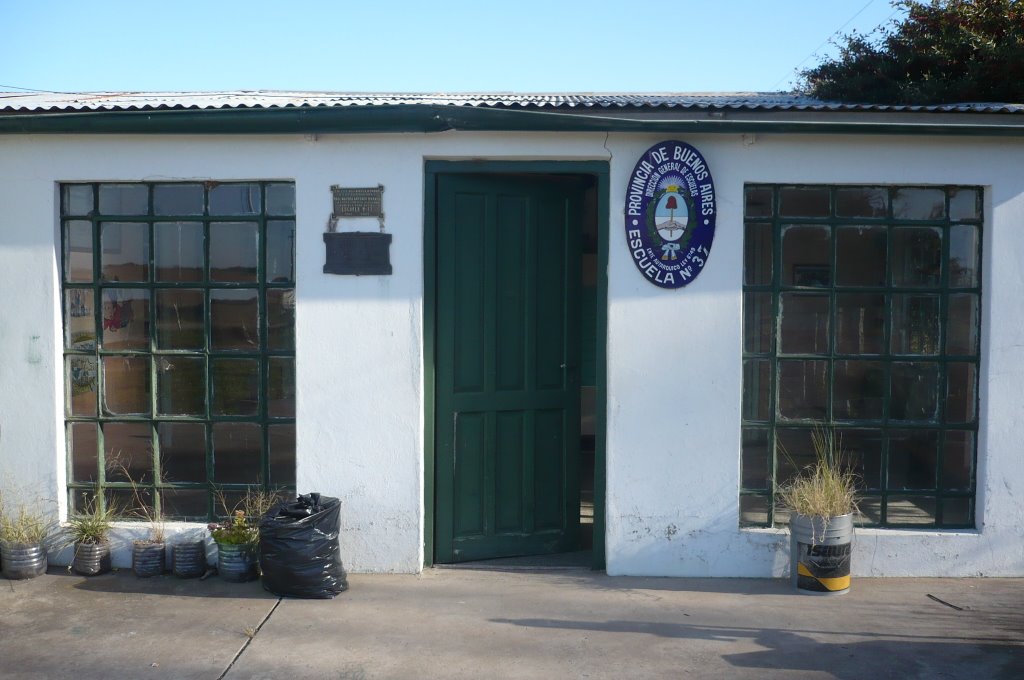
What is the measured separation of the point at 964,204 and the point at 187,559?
547cm

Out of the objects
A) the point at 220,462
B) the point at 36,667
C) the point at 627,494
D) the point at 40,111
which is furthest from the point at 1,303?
the point at 627,494

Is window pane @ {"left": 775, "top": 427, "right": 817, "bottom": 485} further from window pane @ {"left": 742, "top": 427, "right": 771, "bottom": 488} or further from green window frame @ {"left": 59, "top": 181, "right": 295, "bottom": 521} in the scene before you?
green window frame @ {"left": 59, "top": 181, "right": 295, "bottom": 521}

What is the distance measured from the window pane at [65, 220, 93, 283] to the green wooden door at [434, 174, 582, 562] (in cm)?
229

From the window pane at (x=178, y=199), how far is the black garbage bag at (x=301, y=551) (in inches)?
79.7

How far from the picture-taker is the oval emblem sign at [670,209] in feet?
18.7

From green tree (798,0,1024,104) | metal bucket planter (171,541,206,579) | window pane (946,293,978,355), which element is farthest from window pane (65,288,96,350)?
green tree (798,0,1024,104)

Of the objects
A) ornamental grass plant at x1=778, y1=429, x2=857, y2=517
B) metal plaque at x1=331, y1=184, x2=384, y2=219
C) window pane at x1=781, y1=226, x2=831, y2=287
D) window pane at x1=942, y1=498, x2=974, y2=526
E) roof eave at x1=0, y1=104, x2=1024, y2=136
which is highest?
roof eave at x1=0, y1=104, x2=1024, y2=136

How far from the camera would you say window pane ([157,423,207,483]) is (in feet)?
19.5

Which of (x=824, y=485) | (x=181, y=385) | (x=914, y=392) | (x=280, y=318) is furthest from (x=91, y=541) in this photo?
(x=914, y=392)

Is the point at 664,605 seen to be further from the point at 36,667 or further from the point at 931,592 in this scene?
the point at 36,667

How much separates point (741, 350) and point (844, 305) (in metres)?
0.76

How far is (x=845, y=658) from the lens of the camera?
4.59 metres

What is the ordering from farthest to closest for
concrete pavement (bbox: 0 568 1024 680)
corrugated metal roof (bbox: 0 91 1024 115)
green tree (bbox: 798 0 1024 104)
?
1. green tree (bbox: 798 0 1024 104)
2. corrugated metal roof (bbox: 0 91 1024 115)
3. concrete pavement (bbox: 0 568 1024 680)

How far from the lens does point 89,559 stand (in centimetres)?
573
